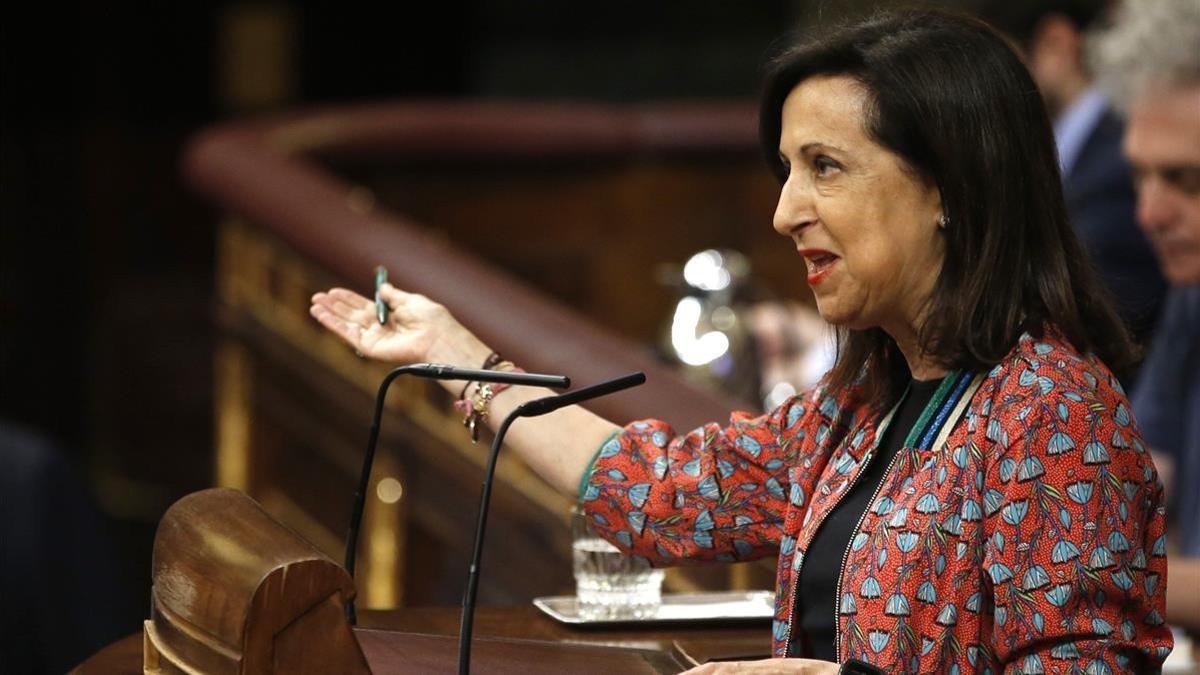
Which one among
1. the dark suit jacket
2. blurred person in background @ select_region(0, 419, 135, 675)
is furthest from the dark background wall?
blurred person in background @ select_region(0, 419, 135, 675)

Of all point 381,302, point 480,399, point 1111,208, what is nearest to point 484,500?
point 480,399

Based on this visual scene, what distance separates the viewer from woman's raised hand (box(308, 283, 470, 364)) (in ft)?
6.81

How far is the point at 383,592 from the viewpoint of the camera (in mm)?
3908

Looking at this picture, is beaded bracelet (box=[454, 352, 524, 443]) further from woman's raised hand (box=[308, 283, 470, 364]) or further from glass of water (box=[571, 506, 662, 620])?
glass of water (box=[571, 506, 662, 620])

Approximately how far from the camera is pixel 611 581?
2.05 meters

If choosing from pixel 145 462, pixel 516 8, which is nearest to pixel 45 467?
pixel 145 462

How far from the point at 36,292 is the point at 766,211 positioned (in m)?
2.99

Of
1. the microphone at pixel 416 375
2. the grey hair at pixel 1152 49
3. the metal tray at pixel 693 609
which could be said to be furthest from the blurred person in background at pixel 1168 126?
the microphone at pixel 416 375

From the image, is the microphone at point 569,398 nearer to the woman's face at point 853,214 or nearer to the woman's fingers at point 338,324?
the woman's face at point 853,214

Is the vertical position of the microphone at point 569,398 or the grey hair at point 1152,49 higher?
the grey hair at point 1152,49

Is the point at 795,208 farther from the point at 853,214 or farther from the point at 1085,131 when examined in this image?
the point at 1085,131

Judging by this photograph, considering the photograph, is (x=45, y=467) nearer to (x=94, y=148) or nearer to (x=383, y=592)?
(x=383, y=592)

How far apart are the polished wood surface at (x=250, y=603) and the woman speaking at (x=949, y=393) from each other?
1.13ft

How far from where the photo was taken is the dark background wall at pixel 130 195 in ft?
23.9
